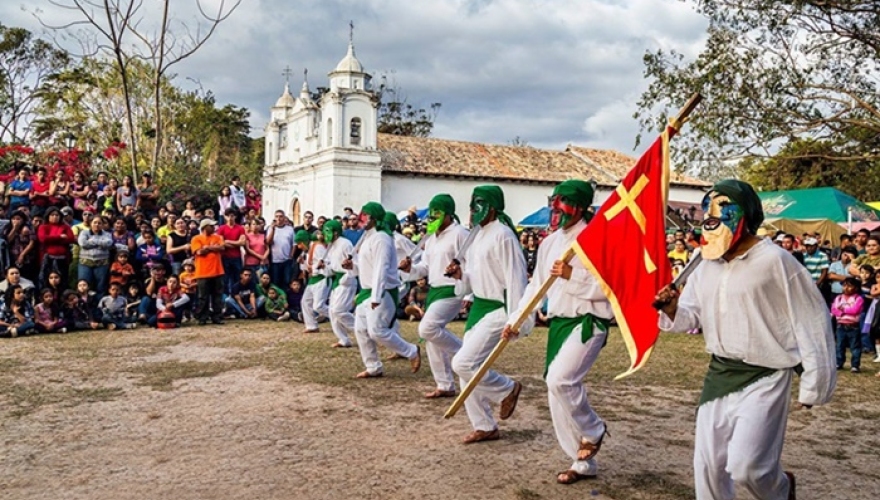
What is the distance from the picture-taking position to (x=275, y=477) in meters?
4.76

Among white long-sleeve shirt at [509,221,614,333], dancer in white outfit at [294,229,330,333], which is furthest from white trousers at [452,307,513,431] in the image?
dancer in white outfit at [294,229,330,333]

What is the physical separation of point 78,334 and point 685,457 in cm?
982

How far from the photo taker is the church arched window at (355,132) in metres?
36.9

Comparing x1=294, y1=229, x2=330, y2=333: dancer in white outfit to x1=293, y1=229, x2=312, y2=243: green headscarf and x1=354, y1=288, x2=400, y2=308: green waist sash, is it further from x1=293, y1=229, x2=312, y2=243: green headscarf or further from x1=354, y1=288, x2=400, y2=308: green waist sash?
x1=354, y1=288, x2=400, y2=308: green waist sash

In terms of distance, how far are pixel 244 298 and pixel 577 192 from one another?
10.6m

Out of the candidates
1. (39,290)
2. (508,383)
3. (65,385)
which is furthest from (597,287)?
(39,290)

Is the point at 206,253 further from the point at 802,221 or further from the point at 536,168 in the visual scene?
the point at 536,168

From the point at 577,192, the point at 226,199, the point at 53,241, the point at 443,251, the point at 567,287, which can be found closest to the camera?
the point at 567,287

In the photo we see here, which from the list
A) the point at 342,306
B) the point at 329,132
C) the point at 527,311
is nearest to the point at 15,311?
the point at 342,306

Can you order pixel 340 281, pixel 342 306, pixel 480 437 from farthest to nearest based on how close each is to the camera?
pixel 342 306
pixel 340 281
pixel 480 437

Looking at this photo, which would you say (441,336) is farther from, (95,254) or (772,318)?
(95,254)

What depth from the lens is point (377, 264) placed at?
27.4ft

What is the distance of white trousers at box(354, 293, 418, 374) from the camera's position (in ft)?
27.5

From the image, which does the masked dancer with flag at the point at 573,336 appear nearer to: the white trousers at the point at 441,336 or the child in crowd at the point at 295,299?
the white trousers at the point at 441,336
